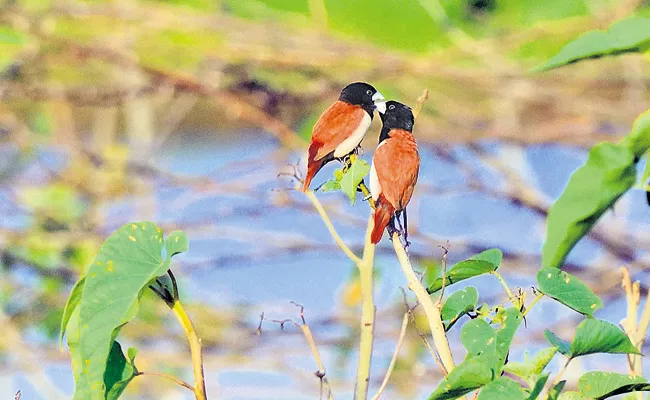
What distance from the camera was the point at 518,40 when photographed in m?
1.64

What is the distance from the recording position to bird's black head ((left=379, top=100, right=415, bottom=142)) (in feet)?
1.66

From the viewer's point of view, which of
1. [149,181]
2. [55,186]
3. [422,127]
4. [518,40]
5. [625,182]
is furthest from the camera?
[55,186]

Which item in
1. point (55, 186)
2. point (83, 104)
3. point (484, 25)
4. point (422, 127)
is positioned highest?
point (484, 25)

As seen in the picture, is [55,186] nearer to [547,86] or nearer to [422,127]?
[422,127]

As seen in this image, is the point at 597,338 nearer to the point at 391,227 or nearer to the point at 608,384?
the point at 608,384

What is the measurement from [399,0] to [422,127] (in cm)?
92

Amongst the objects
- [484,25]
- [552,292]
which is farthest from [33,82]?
[552,292]

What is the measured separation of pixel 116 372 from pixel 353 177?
0.66 ft

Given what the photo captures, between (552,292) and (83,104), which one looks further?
(83,104)

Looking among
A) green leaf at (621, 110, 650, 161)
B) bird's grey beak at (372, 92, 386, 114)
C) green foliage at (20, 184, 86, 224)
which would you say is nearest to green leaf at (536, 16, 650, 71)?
green leaf at (621, 110, 650, 161)

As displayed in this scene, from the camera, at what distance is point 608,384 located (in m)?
0.41

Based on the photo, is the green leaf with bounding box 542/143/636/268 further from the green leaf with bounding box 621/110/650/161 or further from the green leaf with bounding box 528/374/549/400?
the green leaf with bounding box 528/374/549/400

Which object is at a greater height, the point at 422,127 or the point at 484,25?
the point at 484,25

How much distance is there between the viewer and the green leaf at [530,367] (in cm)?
39
